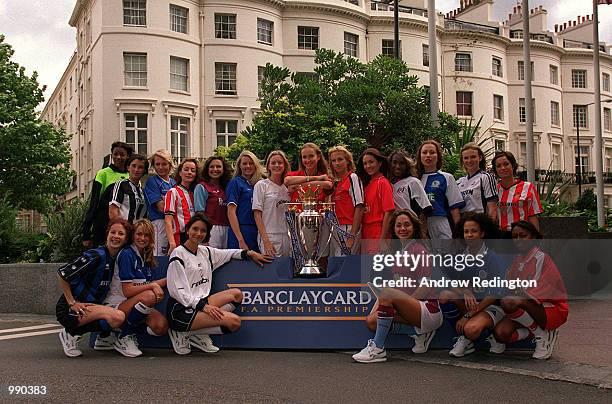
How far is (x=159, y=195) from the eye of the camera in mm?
8773

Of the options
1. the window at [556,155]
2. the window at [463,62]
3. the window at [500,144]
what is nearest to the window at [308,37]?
the window at [463,62]

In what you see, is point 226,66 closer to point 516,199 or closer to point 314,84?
point 314,84

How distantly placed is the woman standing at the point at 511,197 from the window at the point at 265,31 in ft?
112

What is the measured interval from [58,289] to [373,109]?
15.1 m

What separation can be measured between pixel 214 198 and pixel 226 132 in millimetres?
31487

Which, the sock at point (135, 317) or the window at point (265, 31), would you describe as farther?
the window at point (265, 31)

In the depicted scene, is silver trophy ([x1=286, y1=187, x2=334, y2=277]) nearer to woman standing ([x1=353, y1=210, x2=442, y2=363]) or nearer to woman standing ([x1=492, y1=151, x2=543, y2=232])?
woman standing ([x1=353, y1=210, x2=442, y2=363])

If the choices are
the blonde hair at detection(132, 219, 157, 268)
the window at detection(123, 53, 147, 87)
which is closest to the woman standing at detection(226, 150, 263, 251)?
the blonde hair at detection(132, 219, 157, 268)

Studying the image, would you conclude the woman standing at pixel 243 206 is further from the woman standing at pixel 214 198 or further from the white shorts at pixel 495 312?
the white shorts at pixel 495 312

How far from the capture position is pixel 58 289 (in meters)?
12.1

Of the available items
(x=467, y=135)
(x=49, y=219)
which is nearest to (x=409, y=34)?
(x=467, y=135)

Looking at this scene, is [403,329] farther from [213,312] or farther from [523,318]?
[213,312]

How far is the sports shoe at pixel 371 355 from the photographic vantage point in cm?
722

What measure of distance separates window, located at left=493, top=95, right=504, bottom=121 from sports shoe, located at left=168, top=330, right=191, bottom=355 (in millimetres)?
48017
